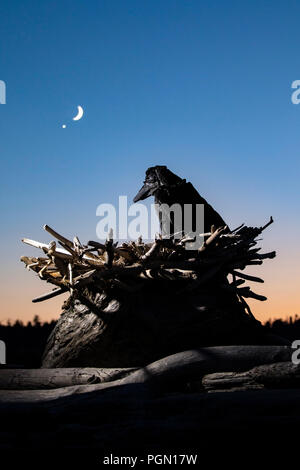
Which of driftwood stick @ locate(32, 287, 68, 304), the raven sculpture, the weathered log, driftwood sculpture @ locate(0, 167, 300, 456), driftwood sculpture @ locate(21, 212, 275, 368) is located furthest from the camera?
the raven sculpture

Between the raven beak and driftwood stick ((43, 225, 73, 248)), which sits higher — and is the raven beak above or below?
above

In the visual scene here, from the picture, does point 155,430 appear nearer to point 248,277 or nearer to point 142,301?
point 142,301

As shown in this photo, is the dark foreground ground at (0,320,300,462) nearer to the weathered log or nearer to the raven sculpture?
the weathered log

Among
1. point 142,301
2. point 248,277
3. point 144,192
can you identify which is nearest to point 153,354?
point 142,301

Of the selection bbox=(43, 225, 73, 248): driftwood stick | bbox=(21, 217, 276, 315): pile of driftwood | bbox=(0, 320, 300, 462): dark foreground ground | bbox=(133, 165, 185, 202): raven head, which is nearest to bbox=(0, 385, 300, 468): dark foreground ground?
bbox=(0, 320, 300, 462): dark foreground ground

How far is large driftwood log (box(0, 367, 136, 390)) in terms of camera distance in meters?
4.14

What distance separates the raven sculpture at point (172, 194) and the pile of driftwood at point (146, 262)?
0.20m

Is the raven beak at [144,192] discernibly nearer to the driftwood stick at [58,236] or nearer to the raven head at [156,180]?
the raven head at [156,180]

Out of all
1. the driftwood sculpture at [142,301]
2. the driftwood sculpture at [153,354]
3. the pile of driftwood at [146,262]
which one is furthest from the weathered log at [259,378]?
the pile of driftwood at [146,262]

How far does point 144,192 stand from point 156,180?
0.18 m

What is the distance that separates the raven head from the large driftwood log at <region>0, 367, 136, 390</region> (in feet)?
6.15

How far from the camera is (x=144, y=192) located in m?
5.27
